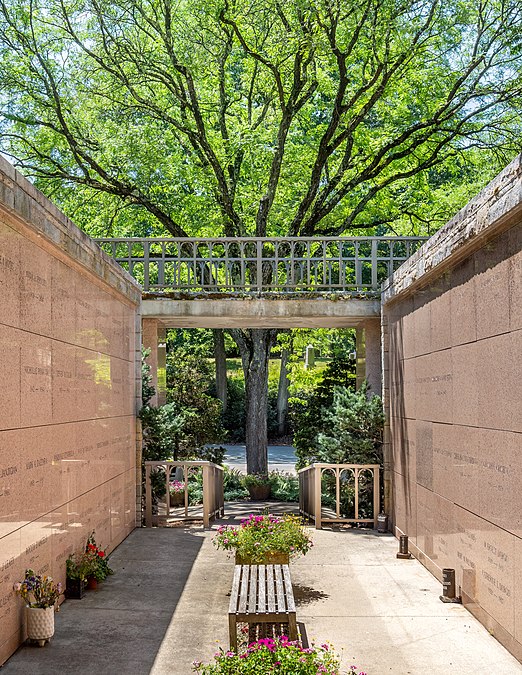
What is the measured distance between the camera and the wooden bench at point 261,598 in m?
6.00

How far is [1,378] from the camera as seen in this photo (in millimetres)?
6051

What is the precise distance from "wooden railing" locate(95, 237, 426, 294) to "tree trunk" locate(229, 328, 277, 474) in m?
1.30

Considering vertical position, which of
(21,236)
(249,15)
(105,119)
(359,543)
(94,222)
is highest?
(249,15)

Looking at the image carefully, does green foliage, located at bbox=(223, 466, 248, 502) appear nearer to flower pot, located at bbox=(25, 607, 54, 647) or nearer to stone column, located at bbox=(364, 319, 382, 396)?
stone column, located at bbox=(364, 319, 382, 396)

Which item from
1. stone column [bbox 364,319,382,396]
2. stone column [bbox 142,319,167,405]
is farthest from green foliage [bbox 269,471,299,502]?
stone column [bbox 364,319,382,396]

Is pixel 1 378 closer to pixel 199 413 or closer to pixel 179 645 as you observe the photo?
pixel 179 645

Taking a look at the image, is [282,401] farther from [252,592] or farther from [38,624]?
[38,624]

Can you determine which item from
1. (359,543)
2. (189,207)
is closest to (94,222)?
(189,207)

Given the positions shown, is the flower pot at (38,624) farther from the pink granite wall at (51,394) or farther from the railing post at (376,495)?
the railing post at (376,495)

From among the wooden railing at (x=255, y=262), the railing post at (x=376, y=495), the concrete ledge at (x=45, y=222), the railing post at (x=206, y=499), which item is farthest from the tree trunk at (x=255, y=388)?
the concrete ledge at (x=45, y=222)

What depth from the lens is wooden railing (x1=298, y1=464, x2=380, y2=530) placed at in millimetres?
12523

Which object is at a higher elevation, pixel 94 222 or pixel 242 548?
pixel 94 222

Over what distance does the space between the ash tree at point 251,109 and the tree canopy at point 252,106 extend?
0.05 metres

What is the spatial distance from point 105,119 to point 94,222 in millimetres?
2767
